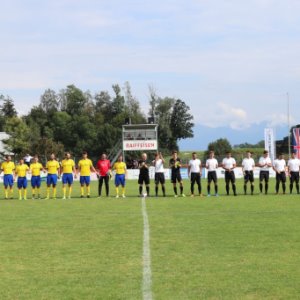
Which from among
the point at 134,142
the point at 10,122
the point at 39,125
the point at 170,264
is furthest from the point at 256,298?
the point at 39,125

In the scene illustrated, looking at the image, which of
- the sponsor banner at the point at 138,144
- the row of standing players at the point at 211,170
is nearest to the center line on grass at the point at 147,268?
the row of standing players at the point at 211,170

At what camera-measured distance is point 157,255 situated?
371 inches

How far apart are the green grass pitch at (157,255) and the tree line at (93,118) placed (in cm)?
7175

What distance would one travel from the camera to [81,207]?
19.6 m

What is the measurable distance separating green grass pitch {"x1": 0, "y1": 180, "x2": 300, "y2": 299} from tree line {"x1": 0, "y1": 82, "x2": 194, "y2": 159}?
71746 millimetres

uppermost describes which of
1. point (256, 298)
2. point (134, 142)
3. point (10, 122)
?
point (10, 122)

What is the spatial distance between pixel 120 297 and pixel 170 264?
2.00 m

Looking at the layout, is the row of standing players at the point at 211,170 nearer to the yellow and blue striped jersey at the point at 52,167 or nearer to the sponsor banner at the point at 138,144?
the yellow and blue striped jersey at the point at 52,167

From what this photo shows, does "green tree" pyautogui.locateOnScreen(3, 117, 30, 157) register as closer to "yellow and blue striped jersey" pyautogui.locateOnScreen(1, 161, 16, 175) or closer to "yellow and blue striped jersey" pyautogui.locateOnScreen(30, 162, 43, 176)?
"yellow and blue striped jersey" pyautogui.locateOnScreen(1, 161, 16, 175)

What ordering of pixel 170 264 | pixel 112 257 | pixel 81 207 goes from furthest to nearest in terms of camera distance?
pixel 81 207, pixel 112 257, pixel 170 264

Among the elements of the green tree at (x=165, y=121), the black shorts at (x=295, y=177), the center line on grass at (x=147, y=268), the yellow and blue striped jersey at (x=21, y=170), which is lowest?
the center line on grass at (x=147, y=268)

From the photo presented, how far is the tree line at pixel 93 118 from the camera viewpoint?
9962 centimetres

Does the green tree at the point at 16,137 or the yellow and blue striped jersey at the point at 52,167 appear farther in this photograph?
the green tree at the point at 16,137

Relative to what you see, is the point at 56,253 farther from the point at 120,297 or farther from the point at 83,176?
the point at 83,176
